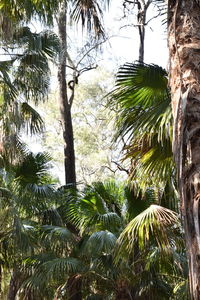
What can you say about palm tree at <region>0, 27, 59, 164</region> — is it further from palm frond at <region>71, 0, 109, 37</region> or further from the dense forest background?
palm frond at <region>71, 0, 109, 37</region>

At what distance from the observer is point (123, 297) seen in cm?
859

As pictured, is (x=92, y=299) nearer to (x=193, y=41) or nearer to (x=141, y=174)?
(x=141, y=174)

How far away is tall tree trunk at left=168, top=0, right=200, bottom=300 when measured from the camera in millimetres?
2846

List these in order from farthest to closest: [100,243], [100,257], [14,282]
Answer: [14,282] < [100,257] < [100,243]

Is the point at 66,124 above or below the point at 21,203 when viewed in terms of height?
above

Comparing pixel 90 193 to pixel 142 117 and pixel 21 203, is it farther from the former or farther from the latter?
pixel 142 117

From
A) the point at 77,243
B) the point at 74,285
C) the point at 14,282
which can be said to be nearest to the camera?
the point at 74,285

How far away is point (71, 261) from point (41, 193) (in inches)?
82.8

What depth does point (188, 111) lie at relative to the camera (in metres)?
3.28

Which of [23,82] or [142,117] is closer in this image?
[142,117]

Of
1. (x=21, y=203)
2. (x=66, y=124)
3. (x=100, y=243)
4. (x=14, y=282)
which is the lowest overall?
(x=14, y=282)

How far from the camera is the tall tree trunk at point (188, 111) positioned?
285cm

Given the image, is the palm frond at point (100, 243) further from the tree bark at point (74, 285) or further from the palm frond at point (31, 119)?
the palm frond at point (31, 119)

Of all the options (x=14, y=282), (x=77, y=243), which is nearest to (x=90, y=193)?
(x=77, y=243)
